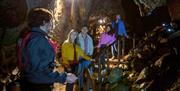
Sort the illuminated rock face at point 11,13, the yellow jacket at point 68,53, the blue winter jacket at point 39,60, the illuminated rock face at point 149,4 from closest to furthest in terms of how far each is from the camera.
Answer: the blue winter jacket at point 39,60 < the yellow jacket at point 68,53 < the illuminated rock face at point 149,4 < the illuminated rock face at point 11,13

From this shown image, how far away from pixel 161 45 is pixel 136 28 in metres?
5.64

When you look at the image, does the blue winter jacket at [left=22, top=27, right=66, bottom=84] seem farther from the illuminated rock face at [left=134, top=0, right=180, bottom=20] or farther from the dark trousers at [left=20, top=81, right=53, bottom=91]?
the illuminated rock face at [left=134, top=0, right=180, bottom=20]

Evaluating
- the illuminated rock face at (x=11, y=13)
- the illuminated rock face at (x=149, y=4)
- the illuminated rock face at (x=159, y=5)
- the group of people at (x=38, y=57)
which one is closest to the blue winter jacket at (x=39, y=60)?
the group of people at (x=38, y=57)

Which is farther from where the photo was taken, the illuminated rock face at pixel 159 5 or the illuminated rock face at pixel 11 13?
the illuminated rock face at pixel 11 13

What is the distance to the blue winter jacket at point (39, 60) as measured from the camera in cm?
451

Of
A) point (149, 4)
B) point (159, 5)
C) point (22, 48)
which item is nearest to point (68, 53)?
point (22, 48)

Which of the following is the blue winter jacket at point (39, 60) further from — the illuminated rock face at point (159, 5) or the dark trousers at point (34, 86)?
the illuminated rock face at point (159, 5)

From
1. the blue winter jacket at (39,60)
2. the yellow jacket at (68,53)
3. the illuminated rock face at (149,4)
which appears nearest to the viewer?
the blue winter jacket at (39,60)

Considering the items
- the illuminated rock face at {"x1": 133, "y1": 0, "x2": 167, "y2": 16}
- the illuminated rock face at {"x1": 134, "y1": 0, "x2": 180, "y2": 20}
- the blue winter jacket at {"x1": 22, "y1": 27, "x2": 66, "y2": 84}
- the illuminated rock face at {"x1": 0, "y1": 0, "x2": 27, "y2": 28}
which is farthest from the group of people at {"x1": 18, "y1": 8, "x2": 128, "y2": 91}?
the illuminated rock face at {"x1": 0, "y1": 0, "x2": 27, "y2": 28}

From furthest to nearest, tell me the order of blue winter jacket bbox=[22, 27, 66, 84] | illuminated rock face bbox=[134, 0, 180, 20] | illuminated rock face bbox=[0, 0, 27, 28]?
illuminated rock face bbox=[0, 0, 27, 28], illuminated rock face bbox=[134, 0, 180, 20], blue winter jacket bbox=[22, 27, 66, 84]

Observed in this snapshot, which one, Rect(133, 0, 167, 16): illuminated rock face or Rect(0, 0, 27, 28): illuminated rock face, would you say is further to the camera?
Rect(0, 0, 27, 28): illuminated rock face

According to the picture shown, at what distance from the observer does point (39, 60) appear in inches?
177

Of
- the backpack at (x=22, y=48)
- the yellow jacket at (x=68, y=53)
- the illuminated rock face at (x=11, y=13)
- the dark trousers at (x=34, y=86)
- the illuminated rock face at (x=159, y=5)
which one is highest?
the illuminated rock face at (x=11, y=13)

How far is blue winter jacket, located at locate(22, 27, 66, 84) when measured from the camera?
4508mm
